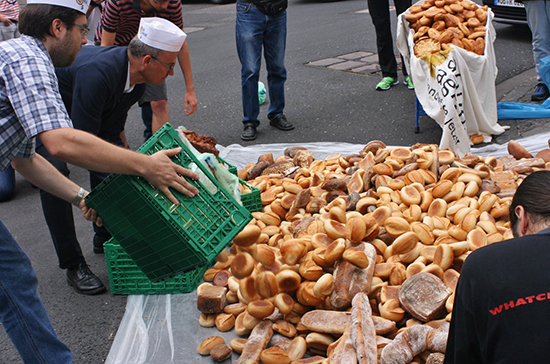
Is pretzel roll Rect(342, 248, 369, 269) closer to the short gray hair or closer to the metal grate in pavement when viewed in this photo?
the short gray hair

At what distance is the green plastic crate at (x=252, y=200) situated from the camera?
10.9 feet

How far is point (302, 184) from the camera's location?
138 inches

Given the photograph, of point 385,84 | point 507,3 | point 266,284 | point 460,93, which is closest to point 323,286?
point 266,284

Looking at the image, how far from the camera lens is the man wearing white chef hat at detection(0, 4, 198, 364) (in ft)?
5.86

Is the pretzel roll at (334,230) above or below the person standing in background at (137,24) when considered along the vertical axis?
below

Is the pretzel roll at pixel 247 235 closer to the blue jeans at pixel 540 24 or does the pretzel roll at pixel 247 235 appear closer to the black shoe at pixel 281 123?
the black shoe at pixel 281 123

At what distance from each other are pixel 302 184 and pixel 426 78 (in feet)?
5.54

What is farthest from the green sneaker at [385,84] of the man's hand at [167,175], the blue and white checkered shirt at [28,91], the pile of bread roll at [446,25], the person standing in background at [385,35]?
the blue and white checkered shirt at [28,91]

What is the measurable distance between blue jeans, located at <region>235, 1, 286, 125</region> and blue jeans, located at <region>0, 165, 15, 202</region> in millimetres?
2189

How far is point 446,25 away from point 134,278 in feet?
11.4

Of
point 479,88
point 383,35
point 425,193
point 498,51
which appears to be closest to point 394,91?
point 383,35

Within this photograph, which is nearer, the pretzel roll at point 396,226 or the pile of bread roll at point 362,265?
the pile of bread roll at point 362,265

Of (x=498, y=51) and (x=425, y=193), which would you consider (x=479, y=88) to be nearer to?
(x=425, y=193)

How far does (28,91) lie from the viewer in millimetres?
1777
